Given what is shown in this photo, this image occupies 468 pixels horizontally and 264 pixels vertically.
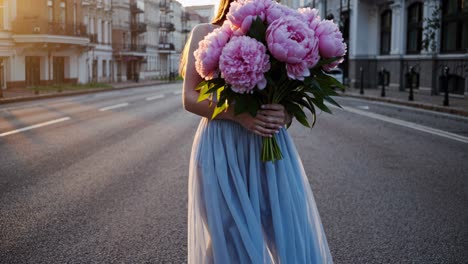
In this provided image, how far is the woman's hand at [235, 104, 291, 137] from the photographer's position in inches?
94.8

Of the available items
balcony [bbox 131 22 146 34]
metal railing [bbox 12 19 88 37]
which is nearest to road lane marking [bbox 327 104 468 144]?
metal railing [bbox 12 19 88 37]

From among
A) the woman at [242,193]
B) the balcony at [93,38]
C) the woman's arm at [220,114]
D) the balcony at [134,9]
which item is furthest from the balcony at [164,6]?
the woman at [242,193]

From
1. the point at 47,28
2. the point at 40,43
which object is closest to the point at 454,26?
the point at 40,43

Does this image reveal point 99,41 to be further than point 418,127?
Yes

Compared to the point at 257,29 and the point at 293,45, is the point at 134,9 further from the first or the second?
the point at 293,45

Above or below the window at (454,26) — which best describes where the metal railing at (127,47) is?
above

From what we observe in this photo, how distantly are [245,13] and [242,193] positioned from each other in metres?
0.78

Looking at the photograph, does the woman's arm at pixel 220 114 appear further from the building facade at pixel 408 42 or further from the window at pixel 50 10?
the window at pixel 50 10

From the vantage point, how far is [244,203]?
2.48m

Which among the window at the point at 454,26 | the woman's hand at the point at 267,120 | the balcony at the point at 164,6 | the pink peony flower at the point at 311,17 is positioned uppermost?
the balcony at the point at 164,6

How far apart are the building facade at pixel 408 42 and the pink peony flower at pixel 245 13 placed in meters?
20.2

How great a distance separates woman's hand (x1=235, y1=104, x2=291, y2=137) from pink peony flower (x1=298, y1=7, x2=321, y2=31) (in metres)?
0.37

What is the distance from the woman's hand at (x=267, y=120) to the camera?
7.90ft

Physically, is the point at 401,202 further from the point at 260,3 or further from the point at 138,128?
the point at 138,128
